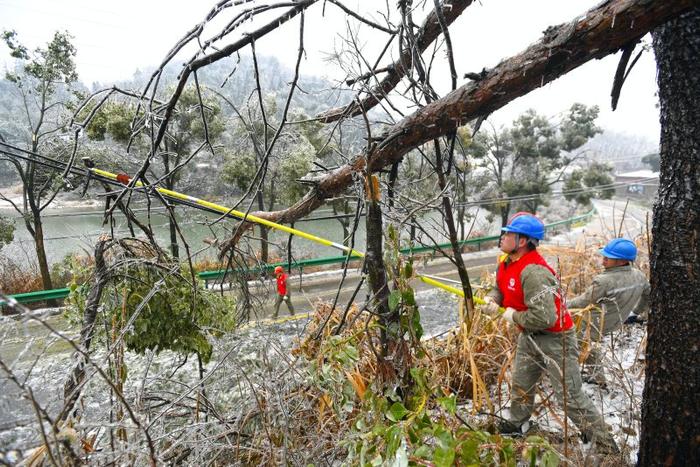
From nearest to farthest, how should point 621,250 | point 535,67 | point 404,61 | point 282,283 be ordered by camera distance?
point 535,67
point 404,61
point 621,250
point 282,283

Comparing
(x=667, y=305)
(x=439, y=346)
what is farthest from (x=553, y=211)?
(x=667, y=305)

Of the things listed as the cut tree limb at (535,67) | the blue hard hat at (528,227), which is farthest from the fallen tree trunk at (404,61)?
the blue hard hat at (528,227)

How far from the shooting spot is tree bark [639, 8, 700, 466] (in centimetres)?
165

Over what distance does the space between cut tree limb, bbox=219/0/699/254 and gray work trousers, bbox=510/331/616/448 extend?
1.38 meters

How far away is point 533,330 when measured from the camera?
8.49 ft

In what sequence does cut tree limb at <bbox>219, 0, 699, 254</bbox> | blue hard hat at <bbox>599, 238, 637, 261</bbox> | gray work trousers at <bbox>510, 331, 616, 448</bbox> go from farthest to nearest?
blue hard hat at <bbox>599, 238, 637, 261</bbox>, gray work trousers at <bbox>510, 331, 616, 448</bbox>, cut tree limb at <bbox>219, 0, 699, 254</bbox>

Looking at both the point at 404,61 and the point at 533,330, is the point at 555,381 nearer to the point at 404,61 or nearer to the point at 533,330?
the point at 533,330

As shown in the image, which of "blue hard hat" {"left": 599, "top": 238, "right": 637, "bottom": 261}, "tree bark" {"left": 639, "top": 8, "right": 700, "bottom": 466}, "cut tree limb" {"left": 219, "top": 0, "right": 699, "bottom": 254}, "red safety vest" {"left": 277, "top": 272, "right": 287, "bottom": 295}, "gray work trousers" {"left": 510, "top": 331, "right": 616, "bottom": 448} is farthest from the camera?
"red safety vest" {"left": 277, "top": 272, "right": 287, "bottom": 295}

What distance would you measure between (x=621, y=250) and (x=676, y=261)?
170cm

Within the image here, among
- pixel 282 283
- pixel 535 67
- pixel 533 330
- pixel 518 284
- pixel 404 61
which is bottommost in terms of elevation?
pixel 282 283

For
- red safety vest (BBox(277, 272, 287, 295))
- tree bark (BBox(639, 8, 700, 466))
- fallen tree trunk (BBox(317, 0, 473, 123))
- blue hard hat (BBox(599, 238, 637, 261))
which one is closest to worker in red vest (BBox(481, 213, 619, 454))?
tree bark (BBox(639, 8, 700, 466))

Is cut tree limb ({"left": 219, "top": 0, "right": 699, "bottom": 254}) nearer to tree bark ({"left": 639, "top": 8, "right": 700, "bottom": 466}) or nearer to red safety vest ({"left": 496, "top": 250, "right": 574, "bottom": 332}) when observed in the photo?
tree bark ({"left": 639, "top": 8, "right": 700, "bottom": 466})

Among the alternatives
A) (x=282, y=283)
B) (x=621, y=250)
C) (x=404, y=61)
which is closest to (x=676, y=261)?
(x=621, y=250)

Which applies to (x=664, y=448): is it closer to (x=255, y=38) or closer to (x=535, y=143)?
(x=255, y=38)
